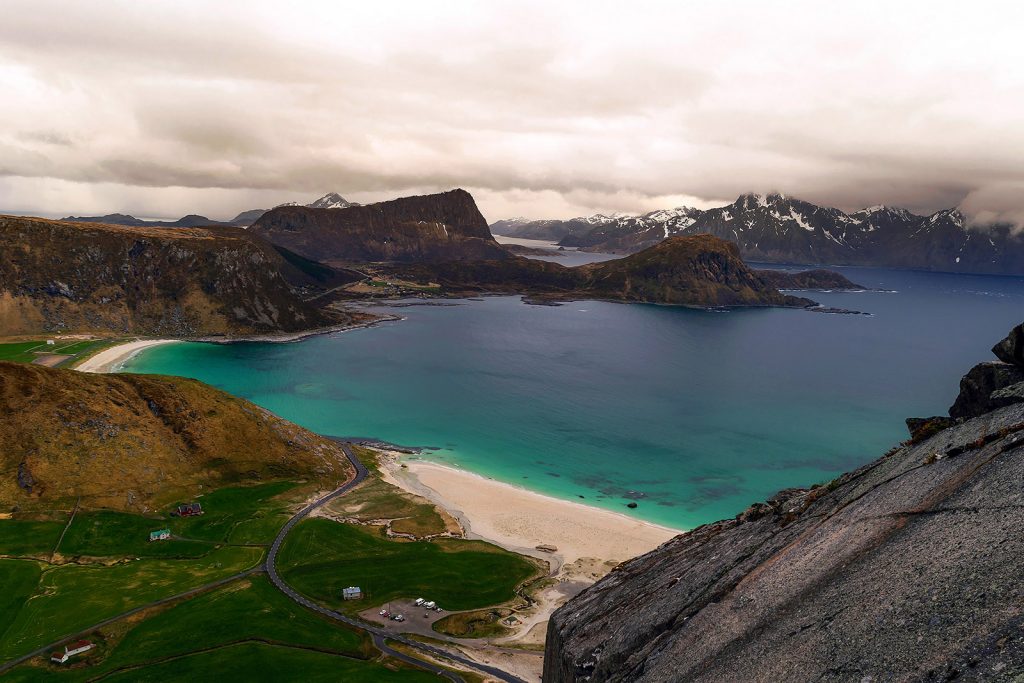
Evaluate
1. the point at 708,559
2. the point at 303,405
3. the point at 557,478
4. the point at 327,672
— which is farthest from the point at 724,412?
the point at 708,559

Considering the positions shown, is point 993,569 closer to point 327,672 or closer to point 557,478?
point 327,672

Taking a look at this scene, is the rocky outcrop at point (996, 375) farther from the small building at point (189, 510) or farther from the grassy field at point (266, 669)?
the small building at point (189, 510)

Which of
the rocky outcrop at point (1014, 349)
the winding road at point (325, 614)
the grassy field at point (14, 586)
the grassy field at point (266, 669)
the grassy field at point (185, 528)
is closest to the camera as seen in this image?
the rocky outcrop at point (1014, 349)

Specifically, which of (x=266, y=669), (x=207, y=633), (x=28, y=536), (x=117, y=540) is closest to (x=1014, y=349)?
(x=266, y=669)

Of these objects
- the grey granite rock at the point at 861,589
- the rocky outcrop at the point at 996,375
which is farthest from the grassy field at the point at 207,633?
the rocky outcrop at the point at 996,375

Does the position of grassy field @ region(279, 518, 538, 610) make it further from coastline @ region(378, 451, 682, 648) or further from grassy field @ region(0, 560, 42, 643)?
grassy field @ region(0, 560, 42, 643)

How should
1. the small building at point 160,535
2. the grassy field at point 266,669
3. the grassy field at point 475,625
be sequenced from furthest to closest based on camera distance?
the small building at point 160,535 < the grassy field at point 475,625 < the grassy field at point 266,669

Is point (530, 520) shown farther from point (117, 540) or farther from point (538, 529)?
point (117, 540)
